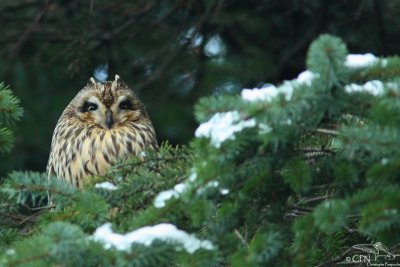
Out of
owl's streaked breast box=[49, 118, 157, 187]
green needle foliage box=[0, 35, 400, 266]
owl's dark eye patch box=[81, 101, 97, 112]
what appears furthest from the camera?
owl's dark eye patch box=[81, 101, 97, 112]

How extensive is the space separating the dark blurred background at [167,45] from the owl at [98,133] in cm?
122

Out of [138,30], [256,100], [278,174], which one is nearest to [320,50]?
[256,100]

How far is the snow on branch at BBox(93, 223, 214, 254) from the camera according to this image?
3.13 meters

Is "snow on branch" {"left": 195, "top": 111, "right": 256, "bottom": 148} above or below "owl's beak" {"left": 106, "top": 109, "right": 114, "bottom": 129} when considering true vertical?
below

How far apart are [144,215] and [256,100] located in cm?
52

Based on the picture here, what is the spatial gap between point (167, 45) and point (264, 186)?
14.8 ft

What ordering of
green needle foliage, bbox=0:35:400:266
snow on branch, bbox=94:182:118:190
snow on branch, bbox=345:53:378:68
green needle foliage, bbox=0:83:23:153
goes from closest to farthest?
green needle foliage, bbox=0:35:400:266 → snow on branch, bbox=345:53:378:68 → snow on branch, bbox=94:182:118:190 → green needle foliage, bbox=0:83:23:153

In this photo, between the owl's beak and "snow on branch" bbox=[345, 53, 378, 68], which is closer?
"snow on branch" bbox=[345, 53, 378, 68]

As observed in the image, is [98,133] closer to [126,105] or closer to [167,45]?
[126,105]

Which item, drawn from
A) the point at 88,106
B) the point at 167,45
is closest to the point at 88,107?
the point at 88,106

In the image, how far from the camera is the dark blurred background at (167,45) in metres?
7.50

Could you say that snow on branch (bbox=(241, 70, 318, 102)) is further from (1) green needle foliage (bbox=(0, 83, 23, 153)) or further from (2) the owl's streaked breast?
(2) the owl's streaked breast

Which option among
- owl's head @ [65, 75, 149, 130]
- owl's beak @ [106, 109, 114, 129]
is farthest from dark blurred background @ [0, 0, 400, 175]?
owl's beak @ [106, 109, 114, 129]

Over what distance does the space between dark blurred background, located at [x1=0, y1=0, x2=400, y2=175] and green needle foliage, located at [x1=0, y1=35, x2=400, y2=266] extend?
3643 millimetres
